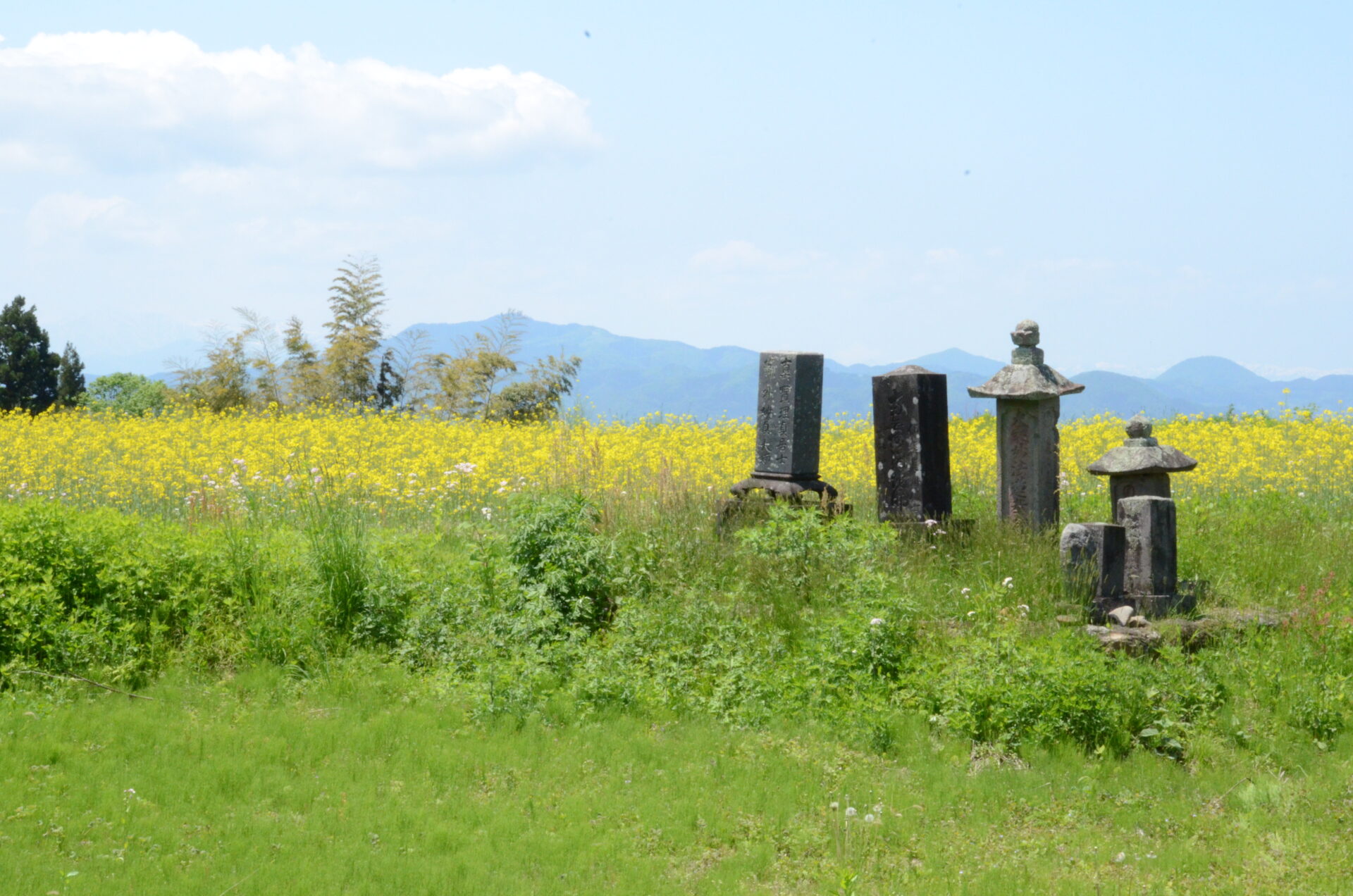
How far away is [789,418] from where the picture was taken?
1076 centimetres

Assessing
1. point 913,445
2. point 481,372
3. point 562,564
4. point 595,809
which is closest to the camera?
point 595,809

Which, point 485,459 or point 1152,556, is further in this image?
point 485,459

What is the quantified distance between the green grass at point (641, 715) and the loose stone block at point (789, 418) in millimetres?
1299

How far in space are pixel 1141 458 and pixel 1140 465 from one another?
0.09m

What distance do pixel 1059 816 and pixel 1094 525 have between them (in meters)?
3.07

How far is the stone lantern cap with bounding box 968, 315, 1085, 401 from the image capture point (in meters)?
10.1

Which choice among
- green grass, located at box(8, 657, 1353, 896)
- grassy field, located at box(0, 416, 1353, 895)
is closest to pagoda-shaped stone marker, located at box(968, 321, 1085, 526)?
grassy field, located at box(0, 416, 1353, 895)

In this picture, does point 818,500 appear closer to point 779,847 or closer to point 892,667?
point 892,667

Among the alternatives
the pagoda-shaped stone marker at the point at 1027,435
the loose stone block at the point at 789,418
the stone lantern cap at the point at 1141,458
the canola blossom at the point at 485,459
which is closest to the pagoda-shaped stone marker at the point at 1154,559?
the stone lantern cap at the point at 1141,458

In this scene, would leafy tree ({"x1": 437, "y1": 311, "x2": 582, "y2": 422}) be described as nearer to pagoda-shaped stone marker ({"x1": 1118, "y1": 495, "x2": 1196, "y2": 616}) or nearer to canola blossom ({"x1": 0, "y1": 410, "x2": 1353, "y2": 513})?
canola blossom ({"x1": 0, "y1": 410, "x2": 1353, "y2": 513})

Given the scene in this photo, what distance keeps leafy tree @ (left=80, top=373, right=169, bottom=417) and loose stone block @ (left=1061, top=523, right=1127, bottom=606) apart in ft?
64.8

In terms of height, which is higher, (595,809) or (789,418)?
(789,418)

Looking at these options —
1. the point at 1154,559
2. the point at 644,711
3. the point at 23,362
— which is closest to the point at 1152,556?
the point at 1154,559

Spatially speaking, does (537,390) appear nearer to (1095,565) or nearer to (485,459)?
(485,459)
